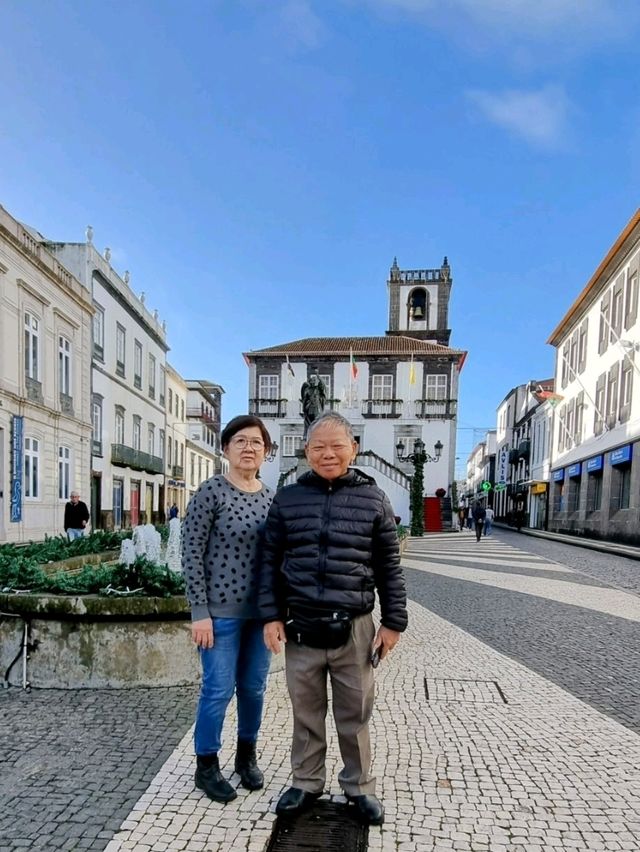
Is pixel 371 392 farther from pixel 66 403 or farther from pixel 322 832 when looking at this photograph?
pixel 322 832

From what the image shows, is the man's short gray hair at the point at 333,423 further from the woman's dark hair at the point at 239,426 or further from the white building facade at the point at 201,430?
the white building facade at the point at 201,430

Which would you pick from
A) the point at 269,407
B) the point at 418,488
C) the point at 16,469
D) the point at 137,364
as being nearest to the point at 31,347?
the point at 16,469

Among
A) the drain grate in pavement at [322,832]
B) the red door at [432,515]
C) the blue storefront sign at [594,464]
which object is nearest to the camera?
the drain grate in pavement at [322,832]

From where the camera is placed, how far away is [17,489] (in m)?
15.6

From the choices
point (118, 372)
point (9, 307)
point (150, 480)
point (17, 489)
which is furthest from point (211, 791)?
point (150, 480)

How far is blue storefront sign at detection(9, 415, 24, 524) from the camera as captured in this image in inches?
606

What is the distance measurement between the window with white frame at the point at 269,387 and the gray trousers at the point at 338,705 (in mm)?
34944

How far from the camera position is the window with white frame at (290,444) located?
35688mm

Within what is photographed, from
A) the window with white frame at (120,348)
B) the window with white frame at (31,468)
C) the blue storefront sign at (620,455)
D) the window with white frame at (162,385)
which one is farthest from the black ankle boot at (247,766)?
the window with white frame at (162,385)

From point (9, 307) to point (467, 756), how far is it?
17519 millimetres

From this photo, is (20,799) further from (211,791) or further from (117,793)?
(211,791)

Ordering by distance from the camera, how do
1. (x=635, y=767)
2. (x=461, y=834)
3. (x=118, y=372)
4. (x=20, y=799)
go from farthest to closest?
1. (x=118, y=372)
2. (x=635, y=767)
3. (x=20, y=799)
4. (x=461, y=834)

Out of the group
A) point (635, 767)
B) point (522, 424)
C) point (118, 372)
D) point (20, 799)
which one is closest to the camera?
point (20, 799)

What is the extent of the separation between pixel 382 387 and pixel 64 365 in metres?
22.2
